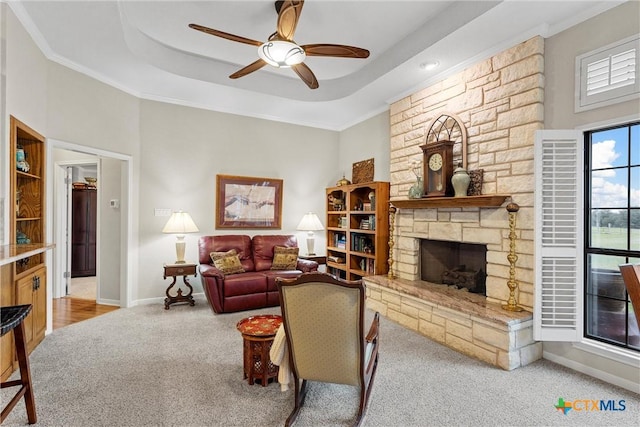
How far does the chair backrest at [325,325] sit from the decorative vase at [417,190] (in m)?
2.43

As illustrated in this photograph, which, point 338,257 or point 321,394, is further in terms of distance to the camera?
point 338,257

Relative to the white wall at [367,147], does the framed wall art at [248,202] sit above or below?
below

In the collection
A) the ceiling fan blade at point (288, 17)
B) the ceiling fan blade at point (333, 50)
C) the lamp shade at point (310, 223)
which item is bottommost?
the lamp shade at point (310, 223)

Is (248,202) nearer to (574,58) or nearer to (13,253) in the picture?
(13,253)

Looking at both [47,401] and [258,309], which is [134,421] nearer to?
[47,401]

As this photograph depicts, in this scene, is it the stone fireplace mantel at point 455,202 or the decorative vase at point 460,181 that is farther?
the decorative vase at point 460,181

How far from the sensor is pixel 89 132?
13.2 feet

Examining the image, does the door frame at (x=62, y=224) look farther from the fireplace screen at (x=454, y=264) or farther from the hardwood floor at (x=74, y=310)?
the fireplace screen at (x=454, y=264)

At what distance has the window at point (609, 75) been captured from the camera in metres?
2.47

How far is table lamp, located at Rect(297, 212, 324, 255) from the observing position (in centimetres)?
559

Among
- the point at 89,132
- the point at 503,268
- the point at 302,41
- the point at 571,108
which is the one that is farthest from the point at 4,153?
the point at 571,108

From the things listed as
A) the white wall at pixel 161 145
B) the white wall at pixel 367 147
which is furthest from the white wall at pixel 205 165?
the white wall at pixel 367 147

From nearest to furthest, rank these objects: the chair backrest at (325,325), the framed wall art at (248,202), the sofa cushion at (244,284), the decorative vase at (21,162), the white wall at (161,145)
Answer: the chair backrest at (325,325) < the decorative vase at (21,162) < the white wall at (161,145) < the sofa cushion at (244,284) < the framed wall art at (248,202)

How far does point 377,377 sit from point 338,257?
3245 millimetres
